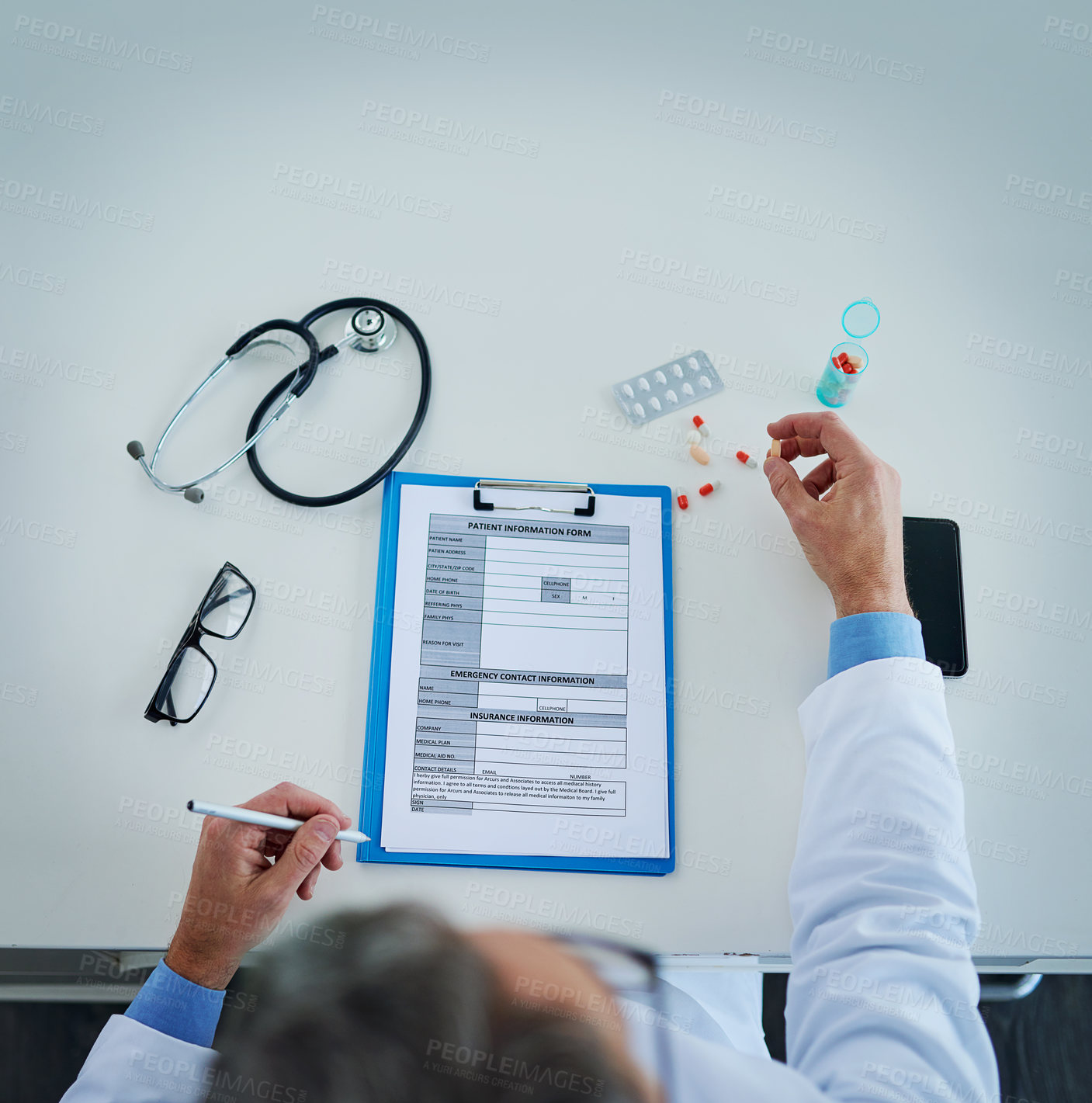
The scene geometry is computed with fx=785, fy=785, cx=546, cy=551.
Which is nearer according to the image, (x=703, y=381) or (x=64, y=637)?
(x=64, y=637)

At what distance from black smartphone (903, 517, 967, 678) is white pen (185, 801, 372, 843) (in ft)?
2.50

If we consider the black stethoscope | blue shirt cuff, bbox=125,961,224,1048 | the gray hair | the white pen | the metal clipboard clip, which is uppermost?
the black stethoscope

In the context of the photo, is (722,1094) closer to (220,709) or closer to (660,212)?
(220,709)

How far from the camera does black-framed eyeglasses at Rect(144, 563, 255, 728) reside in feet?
3.27

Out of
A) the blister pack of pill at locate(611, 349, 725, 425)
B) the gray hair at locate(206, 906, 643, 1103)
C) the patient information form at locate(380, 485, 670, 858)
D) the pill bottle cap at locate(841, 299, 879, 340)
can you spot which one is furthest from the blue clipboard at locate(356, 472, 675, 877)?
the pill bottle cap at locate(841, 299, 879, 340)

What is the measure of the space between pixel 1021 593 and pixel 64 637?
1.30 metres

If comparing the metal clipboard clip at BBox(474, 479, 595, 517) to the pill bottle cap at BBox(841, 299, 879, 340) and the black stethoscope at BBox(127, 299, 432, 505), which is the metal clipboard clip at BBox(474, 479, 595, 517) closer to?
the black stethoscope at BBox(127, 299, 432, 505)

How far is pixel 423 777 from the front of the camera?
98 cm

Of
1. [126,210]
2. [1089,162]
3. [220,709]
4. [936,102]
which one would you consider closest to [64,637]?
[220,709]

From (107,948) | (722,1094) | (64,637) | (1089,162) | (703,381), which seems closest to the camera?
(722,1094)

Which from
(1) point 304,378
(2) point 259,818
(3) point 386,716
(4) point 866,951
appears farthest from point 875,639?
(1) point 304,378

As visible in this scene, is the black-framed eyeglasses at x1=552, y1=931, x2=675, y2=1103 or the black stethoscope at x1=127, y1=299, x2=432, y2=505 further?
the black stethoscope at x1=127, y1=299, x2=432, y2=505

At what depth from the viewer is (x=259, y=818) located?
817 mm

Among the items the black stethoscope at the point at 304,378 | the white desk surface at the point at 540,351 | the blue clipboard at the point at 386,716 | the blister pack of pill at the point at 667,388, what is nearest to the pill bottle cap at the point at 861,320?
the white desk surface at the point at 540,351
